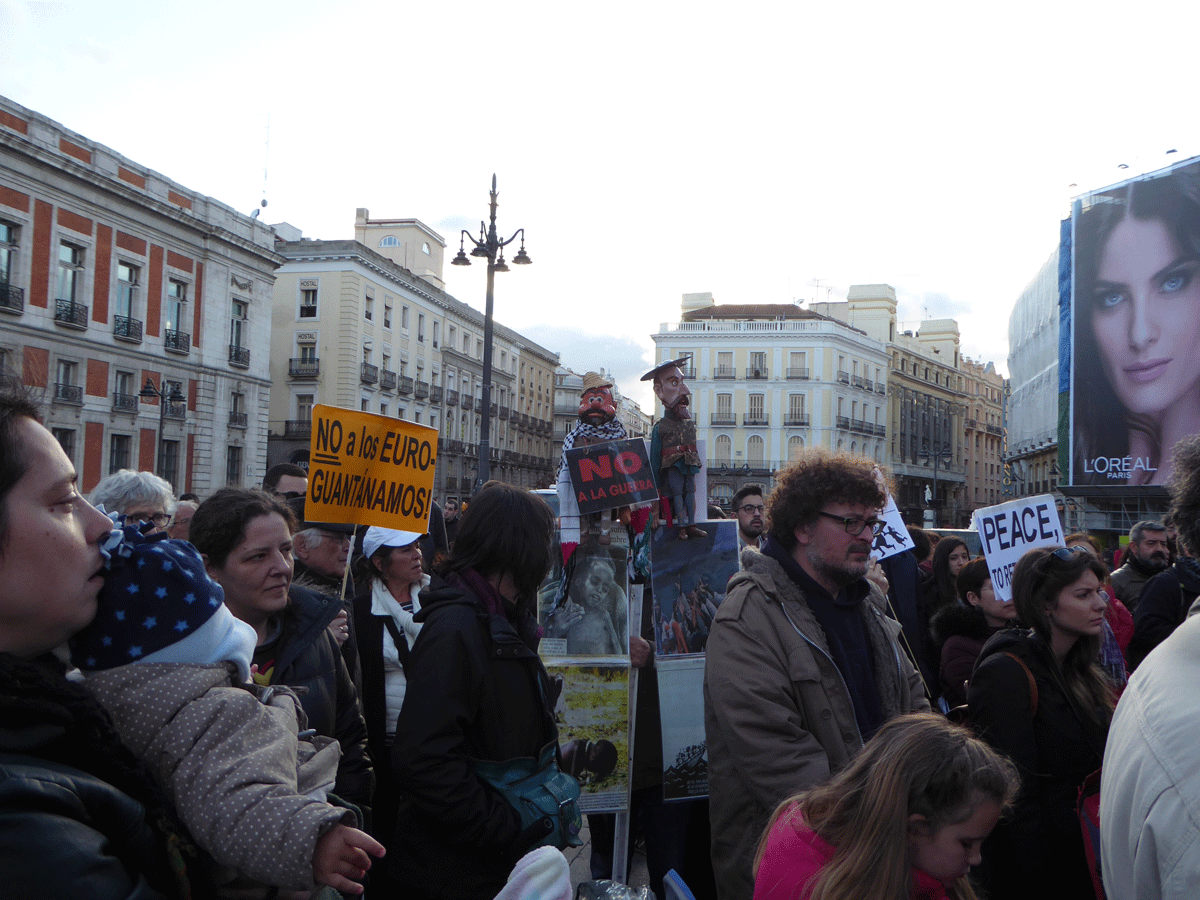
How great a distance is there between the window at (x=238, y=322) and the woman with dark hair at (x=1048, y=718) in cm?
3439

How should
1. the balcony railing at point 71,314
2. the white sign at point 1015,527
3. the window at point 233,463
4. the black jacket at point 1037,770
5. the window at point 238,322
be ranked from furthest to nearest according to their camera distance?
the window at point 238,322, the window at point 233,463, the balcony railing at point 71,314, the white sign at point 1015,527, the black jacket at point 1037,770

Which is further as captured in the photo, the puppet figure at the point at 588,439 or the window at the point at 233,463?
the window at the point at 233,463

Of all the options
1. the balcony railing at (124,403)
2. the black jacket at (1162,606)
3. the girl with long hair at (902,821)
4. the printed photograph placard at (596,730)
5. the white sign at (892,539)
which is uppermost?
the balcony railing at (124,403)

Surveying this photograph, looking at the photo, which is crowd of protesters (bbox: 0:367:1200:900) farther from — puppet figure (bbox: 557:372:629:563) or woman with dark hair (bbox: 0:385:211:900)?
puppet figure (bbox: 557:372:629:563)

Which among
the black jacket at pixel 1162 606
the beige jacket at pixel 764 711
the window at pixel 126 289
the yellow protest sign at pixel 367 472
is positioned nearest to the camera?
the beige jacket at pixel 764 711

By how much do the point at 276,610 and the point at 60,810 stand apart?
1.72m

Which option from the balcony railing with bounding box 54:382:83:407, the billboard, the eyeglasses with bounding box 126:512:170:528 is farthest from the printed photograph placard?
the balcony railing with bounding box 54:382:83:407

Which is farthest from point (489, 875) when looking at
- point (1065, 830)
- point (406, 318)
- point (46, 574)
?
point (406, 318)

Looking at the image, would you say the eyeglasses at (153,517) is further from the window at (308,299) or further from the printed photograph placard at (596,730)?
the window at (308,299)

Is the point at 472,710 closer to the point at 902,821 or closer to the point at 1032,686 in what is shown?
the point at 902,821

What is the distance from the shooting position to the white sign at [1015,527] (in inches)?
204

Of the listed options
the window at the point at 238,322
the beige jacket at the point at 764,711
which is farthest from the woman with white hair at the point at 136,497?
the window at the point at 238,322

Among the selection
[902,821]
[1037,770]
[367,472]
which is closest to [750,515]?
[367,472]

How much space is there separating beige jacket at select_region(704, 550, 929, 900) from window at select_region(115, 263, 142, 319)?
3065 cm
